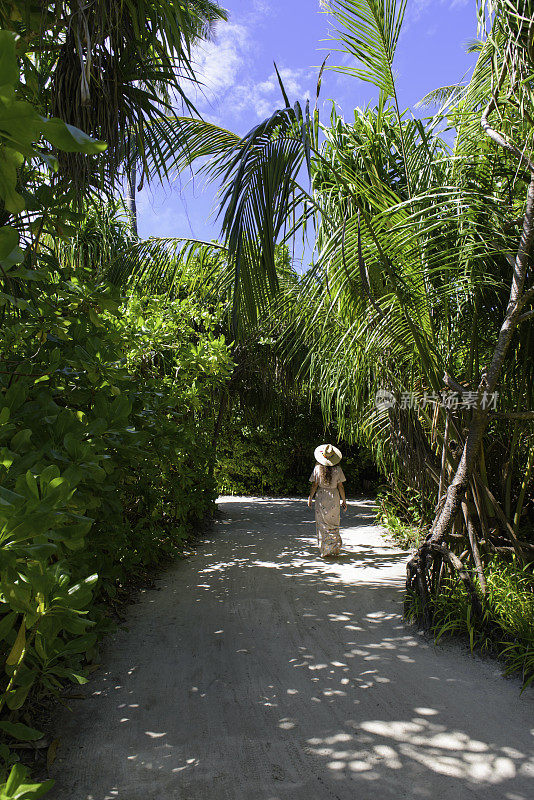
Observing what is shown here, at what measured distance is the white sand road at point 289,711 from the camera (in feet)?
7.38

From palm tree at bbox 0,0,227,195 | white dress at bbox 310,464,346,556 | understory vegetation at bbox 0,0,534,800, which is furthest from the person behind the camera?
white dress at bbox 310,464,346,556

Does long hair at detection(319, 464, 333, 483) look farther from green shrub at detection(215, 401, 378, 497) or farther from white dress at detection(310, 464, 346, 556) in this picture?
green shrub at detection(215, 401, 378, 497)

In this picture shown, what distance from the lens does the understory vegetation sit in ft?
7.22

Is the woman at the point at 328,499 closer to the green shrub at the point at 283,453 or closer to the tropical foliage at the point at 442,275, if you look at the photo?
the tropical foliage at the point at 442,275

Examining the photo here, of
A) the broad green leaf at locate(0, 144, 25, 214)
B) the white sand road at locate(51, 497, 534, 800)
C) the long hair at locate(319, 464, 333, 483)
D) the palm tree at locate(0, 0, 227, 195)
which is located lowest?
the white sand road at locate(51, 497, 534, 800)

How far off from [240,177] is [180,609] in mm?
3402

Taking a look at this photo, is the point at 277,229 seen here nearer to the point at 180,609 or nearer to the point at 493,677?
the point at 493,677

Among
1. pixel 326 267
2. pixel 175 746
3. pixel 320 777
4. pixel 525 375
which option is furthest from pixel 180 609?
pixel 525 375

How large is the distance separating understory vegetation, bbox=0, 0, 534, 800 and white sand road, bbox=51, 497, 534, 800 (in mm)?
255

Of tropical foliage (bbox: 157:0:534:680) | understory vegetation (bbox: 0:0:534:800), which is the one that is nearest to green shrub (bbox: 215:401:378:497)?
understory vegetation (bbox: 0:0:534:800)

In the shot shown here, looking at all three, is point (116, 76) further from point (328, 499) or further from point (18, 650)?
point (328, 499)

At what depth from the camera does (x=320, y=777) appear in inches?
89.7

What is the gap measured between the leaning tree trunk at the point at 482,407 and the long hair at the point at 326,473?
241 centimetres

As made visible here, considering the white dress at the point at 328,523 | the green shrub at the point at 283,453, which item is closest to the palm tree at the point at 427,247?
the white dress at the point at 328,523
